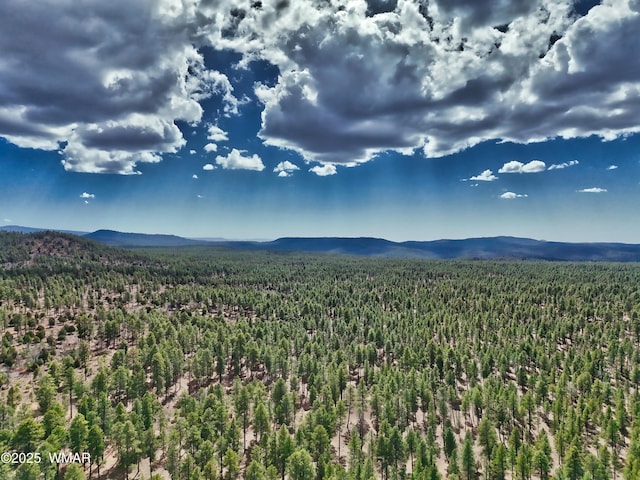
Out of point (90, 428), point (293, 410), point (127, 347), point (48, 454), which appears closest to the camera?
point (48, 454)

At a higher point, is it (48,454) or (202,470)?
(48,454)

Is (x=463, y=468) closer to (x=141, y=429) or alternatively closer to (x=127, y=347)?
(x=141, y=429)

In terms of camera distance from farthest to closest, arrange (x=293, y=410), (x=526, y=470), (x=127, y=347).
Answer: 1. (x=127, y=347)
2. (x=293, y=410)
3. (x=526, y=470)

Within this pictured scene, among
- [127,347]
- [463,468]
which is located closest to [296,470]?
[463,468]

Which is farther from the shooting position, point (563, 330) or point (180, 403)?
point (563, 330)

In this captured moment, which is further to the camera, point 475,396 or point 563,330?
point 563,330

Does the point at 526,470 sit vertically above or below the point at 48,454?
below

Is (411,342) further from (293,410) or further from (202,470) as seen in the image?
(202,470)

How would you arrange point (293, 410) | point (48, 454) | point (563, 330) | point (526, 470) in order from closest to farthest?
point (48, 454), point (526, 470), point (293, 410), point (563, 330)

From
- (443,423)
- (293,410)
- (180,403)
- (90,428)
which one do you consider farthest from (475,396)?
(90,428)
